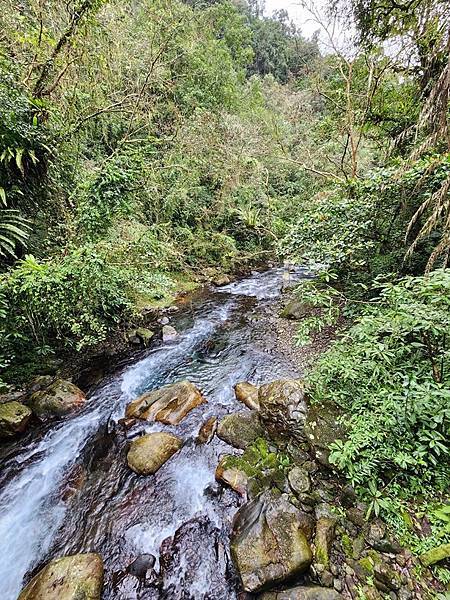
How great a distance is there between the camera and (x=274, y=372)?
5090 millimetres

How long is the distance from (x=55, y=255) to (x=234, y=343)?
404 cm

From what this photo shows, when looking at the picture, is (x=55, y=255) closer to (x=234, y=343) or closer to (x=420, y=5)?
(x=234, y=343)

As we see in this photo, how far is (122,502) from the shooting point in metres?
3.22

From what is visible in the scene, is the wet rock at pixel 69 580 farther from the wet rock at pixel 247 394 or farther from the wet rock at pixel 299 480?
the wet rock at pixel 247 394

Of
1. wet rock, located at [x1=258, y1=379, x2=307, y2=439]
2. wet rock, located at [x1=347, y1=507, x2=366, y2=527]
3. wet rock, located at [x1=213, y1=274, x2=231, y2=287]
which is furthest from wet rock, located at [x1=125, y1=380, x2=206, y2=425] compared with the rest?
wet rock, located at [x1=213, y1=274, x2=231, y2=287]

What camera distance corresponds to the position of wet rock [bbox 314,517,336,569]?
233 cm

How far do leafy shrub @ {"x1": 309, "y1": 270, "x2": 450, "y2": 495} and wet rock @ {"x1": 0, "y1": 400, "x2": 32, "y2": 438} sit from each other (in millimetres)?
4196

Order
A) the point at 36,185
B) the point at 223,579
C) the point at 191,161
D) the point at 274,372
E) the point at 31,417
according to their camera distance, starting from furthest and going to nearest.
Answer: the point at 191,161
the point at 36,185
the point at 274,372
the point at 31,417
the point at 223,579

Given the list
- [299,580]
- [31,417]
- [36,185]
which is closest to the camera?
[299,580]

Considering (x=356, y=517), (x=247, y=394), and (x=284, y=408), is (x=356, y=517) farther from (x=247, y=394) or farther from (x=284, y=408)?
(x=247, y=394)

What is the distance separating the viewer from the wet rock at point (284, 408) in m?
3.28

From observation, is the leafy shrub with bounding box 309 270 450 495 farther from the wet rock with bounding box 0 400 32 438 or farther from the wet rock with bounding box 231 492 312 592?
the wet rock with bounding box 0 400 32 438

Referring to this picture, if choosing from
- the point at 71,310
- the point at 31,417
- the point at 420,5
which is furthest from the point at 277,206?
the point at 31,417

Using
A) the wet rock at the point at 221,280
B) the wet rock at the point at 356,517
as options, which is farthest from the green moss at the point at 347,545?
the wet rock at the point at 221,280
